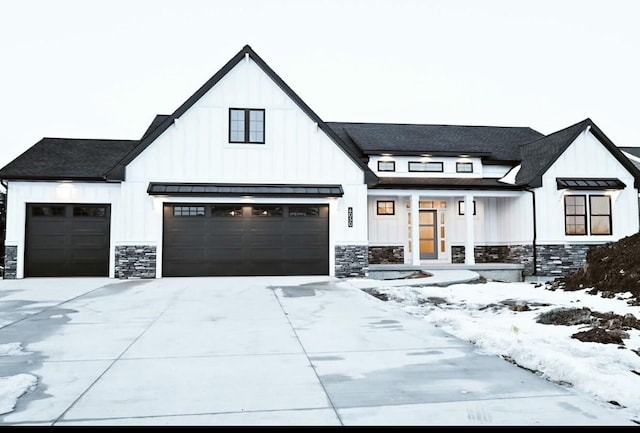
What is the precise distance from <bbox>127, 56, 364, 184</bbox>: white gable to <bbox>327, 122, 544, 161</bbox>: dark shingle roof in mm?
3765

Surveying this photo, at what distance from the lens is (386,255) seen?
1962 centimetres

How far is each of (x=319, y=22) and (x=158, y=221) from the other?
50.4ft

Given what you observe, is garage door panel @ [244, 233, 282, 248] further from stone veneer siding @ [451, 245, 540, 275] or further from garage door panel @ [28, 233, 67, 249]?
stone veneer siding @ [451, 245, 540, 275]

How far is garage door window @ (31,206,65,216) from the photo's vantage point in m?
15.8

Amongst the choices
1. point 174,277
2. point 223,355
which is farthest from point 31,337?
point 174,277

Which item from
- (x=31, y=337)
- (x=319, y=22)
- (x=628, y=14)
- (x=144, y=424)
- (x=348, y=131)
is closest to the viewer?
(x=144, y=424)

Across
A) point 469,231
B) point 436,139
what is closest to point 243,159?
point 469,231

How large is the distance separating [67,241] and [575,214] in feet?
61.2

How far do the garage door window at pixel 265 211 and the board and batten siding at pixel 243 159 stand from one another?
1.06 ft

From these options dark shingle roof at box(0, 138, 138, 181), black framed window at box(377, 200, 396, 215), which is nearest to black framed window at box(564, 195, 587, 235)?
black framed window at box(377, 200, 396, 215)

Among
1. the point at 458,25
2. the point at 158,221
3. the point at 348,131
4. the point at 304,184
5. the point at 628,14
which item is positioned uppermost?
the point at 458,25

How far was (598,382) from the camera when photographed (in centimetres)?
391

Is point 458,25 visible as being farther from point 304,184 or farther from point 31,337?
point 31,337

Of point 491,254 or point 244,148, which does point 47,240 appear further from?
point 491,254
